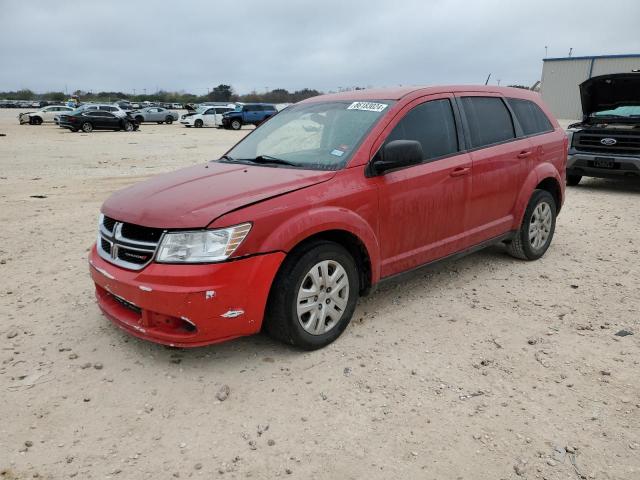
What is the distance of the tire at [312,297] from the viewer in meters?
3.24

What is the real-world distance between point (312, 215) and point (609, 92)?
8.69 meters

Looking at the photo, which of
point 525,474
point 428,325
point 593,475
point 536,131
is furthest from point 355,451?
point 536,131

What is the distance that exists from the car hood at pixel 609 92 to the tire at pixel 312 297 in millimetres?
7836

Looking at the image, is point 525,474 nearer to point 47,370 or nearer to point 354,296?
point 354,296

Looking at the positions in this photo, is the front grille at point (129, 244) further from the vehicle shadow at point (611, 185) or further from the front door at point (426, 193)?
the vehicle shadow at point (611, 185)

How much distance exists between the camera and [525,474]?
2.36 metres

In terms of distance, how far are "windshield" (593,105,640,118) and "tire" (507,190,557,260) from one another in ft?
17.7

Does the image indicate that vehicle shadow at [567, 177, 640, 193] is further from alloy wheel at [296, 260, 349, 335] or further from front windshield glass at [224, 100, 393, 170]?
alloy wheel at [296, 260, 349, 335]

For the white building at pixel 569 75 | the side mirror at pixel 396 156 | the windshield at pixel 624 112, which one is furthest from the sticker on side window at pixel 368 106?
the white building at pixel 569 75

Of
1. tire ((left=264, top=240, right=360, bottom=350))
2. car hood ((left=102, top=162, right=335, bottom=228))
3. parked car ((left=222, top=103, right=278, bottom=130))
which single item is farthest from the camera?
parked car ((left=222, top=103, right=278, bottom=130))

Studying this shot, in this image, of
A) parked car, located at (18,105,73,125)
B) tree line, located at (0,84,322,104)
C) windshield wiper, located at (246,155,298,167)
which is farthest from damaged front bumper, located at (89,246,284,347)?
tree line, located at (0,84,322,104)

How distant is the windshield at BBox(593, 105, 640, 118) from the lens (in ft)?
31.2

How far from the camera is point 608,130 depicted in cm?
947

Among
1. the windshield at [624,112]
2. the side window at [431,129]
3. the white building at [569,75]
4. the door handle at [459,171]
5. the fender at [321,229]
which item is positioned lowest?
the fender at [321,229]
